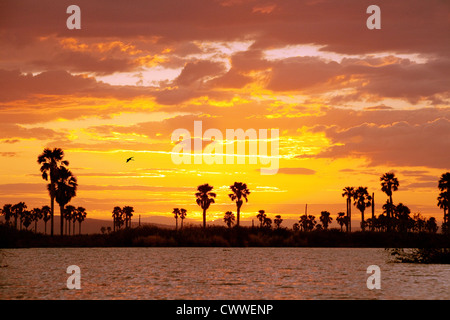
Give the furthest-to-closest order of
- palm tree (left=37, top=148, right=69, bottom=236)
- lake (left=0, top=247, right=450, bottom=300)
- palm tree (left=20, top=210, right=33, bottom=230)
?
1. palm tree (left=20, top=210, right=33, bottom=230)
2. palm tree (left=37, top=148, right=69, bottom=236)
3. lake (left=0, top=247, right=450, bottom=300)

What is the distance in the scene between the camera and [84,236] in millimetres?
116938

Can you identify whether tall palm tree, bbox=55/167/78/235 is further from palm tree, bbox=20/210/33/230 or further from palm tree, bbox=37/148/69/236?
palm tree, bbox=20/210/33/230

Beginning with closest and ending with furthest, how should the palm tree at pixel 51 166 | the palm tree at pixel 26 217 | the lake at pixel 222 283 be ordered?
the lake at pixel 222 283, the palm tree at pixel 51 166, the palm tree at pixel 26 217

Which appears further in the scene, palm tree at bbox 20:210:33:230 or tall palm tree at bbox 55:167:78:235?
palm tree at bbox 20:210:33:230

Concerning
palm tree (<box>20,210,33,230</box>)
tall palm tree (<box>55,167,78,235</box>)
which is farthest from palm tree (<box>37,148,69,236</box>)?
palm tree (<box>20,210,33,230</box>)

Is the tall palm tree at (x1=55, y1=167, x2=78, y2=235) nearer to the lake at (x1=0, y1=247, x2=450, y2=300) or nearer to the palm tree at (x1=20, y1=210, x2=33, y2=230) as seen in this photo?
the lake at (x1=0, y1=247, x2=450, y2=300)

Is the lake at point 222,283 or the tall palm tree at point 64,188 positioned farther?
the tall palm tree at point 64,188

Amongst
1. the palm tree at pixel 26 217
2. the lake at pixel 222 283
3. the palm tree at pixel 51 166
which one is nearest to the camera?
the lake at pixel 222 283

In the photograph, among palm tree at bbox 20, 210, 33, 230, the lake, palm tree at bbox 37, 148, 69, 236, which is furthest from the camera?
palm tree at bbox 20, 210, 33, 230

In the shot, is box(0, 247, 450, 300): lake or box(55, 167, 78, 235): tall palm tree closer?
box(0, 247, 450, 300): lake

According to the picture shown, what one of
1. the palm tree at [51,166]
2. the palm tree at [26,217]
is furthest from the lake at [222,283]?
the palm tree at [26,217]

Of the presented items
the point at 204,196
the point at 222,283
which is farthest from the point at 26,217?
the point at 222,283

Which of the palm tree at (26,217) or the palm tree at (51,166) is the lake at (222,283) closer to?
the palm tree at (51,166)
